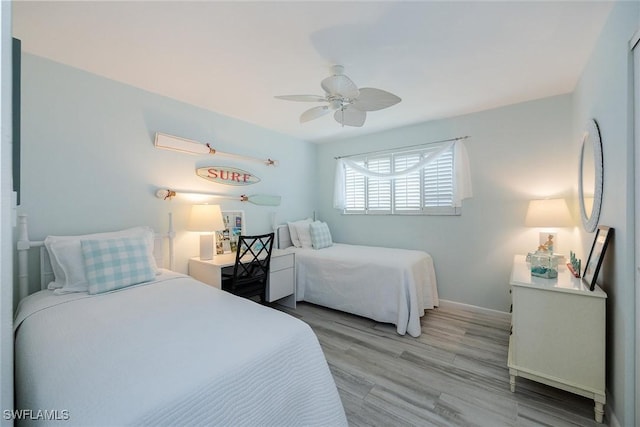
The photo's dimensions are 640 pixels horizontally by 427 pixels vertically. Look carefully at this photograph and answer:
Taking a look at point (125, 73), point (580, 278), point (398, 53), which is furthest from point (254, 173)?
point (580, 278)

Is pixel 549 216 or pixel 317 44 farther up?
pixel 317 44

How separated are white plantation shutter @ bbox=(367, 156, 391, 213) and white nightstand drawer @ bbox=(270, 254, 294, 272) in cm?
156

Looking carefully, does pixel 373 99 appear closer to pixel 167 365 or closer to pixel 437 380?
pixel 167 365

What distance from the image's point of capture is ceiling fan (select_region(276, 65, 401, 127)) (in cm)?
182

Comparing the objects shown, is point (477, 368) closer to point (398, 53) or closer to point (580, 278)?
point (580, 278)

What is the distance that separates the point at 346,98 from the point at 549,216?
230cm

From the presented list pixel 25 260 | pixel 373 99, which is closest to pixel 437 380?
pixel 373 99

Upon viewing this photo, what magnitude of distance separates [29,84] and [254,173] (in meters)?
2.16

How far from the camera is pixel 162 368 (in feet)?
3.24

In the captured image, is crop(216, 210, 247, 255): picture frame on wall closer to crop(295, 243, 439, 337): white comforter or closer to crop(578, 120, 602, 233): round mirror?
crop(295, 243, 439, 337): white comforter

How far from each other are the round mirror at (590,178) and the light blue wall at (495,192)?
484 millimetres

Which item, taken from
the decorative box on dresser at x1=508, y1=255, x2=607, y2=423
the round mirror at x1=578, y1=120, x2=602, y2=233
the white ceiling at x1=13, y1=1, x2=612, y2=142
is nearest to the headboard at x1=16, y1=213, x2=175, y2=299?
the white ceiling at x1=13, y1=1, x2=612, y2=142

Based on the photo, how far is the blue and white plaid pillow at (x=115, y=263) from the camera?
71.4 inches

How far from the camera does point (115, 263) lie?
1896 mm
